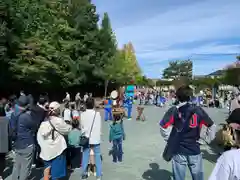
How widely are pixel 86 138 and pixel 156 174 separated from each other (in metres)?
1.93

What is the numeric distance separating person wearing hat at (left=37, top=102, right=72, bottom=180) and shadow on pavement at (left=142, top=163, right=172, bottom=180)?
83.3 inches

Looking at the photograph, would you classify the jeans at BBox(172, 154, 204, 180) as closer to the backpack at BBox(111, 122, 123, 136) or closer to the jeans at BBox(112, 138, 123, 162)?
the backpack at BBox(111, 122, 123, 136)

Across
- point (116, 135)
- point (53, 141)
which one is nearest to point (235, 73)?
point (116, 135)

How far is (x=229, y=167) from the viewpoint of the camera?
202cm

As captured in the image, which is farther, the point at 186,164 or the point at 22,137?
the point at 22,137

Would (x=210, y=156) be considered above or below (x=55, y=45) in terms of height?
below

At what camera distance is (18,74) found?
2408cm

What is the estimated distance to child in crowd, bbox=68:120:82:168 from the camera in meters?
6.11

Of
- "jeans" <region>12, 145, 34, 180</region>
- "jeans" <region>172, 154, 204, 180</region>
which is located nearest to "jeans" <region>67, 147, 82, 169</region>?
"jeans" <region>12, 145, 34, 180</region>

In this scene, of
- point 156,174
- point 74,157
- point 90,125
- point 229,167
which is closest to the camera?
point 229,167

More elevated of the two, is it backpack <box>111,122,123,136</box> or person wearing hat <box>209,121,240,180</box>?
person wearing hat <box>209,121,240,180</box>

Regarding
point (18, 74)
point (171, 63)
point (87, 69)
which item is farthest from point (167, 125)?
point (171, 63)

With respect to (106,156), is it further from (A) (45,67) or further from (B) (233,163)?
(A) (45,67)

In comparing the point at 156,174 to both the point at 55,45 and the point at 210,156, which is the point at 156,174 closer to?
the point at 210,156
